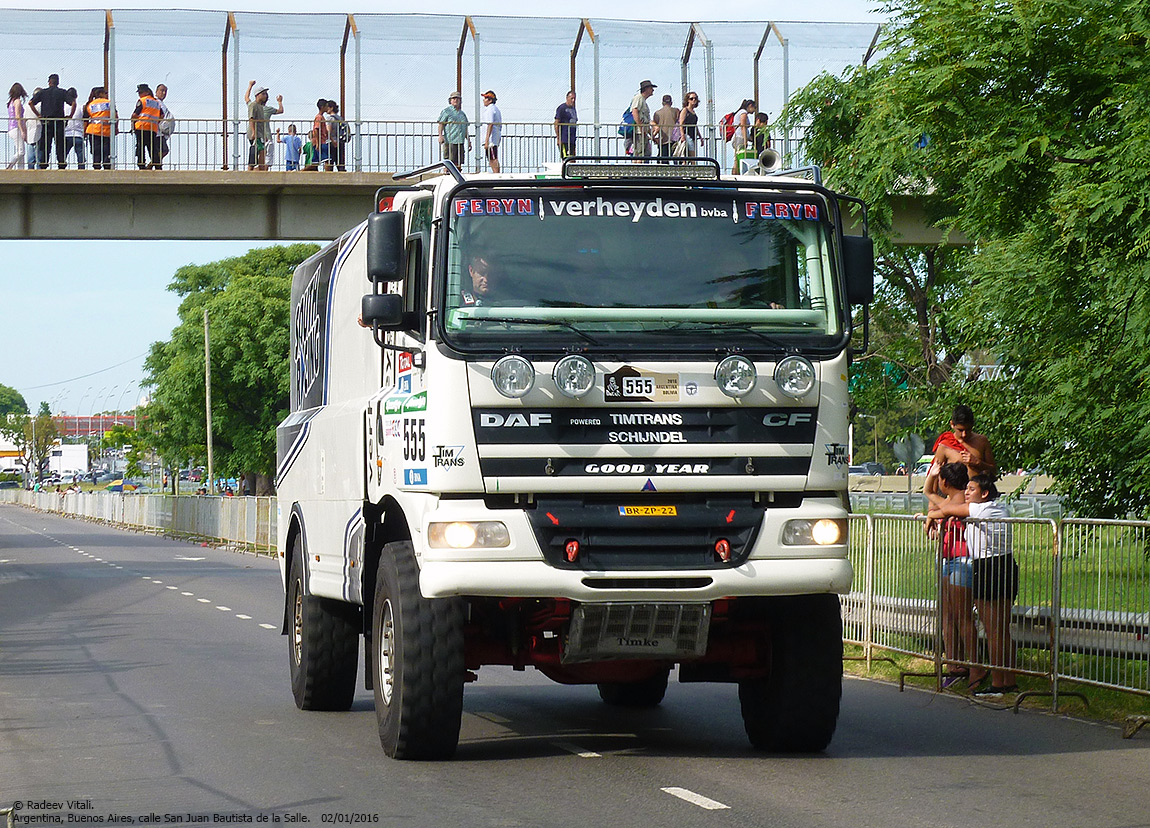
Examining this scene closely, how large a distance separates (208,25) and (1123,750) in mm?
24861

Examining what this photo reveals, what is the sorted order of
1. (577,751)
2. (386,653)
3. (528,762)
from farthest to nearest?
1. (577,751)
2. (386,653)
3. (528,762)

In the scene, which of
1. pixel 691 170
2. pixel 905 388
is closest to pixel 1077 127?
pixel 691 170

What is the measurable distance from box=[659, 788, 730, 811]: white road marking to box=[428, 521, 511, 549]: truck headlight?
1.48m

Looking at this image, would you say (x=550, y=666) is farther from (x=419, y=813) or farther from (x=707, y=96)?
(x=707, y=96)

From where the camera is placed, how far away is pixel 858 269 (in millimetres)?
9570

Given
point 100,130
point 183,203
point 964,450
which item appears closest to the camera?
point 964,450

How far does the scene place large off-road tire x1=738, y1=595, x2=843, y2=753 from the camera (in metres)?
9.57

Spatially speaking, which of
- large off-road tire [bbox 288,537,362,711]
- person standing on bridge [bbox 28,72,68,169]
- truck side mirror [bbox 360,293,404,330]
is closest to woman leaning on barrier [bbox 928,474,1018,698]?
large off-road tire [bbox 288,537,362,711]

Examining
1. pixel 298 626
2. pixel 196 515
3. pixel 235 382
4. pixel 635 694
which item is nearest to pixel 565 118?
pixel 298 626

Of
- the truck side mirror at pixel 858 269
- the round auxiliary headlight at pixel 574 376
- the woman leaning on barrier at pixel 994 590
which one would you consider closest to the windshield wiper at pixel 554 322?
the round auxiliary headlight at pixel 574 376

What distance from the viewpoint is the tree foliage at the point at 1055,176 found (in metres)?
13.6

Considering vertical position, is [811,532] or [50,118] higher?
[50,118]

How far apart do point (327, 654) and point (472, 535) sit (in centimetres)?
327

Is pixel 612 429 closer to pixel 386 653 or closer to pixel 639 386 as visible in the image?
pixel 639 386
